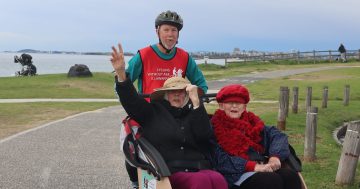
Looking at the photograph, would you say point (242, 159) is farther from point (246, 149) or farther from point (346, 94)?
point (346, 94)

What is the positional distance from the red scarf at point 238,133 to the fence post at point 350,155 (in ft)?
6.73

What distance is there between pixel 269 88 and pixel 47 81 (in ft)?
37.4

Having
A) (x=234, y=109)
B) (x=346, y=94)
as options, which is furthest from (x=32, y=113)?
(x=234, y=109)

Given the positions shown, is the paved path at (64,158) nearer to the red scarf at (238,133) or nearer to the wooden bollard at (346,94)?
the red scarf at (238,133)

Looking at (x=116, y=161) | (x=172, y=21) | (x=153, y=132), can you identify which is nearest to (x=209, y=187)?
(x=153, y=132)

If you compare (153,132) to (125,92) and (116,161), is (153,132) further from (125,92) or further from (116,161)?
(116,161)

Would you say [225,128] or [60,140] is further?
[60,140]

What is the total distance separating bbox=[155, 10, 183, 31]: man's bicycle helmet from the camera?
4199mm

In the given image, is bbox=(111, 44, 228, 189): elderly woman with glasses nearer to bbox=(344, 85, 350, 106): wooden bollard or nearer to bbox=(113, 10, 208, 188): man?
bbox=(113, 10, 208, 188): man

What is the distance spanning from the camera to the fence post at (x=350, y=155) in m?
5.75

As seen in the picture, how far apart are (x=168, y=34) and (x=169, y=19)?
141 millimetres

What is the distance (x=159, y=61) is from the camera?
4391 millimetres

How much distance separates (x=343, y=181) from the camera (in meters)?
5.93

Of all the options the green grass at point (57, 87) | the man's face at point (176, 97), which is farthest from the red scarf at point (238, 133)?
the green grass at point (57, 87)
